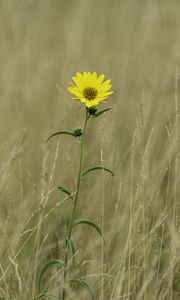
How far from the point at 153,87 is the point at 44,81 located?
58 centimetres

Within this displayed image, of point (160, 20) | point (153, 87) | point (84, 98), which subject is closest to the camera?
point (84, 98)

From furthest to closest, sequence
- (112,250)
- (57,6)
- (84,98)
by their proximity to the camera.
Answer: (57,6) < (112,250) < (84,98)

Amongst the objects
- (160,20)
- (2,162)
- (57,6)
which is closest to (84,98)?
(2,162)

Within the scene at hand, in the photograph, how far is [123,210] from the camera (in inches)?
96.7

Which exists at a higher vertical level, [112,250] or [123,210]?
[123,210]

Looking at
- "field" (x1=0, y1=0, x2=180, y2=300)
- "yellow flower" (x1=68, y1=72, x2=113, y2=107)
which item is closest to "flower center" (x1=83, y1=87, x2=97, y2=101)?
"yellow flower" (x1=68, y1=72, x2=113, y2=107)

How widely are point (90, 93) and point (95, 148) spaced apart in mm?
1308

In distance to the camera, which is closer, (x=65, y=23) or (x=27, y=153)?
(x=27, y=153)

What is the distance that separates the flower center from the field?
254 millimetres

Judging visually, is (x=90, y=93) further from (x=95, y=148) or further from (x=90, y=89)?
(x=95, y=148)

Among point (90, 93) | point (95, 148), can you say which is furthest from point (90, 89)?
point (95, 148)

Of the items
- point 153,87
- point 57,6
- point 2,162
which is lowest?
point 2,162

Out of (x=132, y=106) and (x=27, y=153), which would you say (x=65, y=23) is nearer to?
(x=132, y=106)

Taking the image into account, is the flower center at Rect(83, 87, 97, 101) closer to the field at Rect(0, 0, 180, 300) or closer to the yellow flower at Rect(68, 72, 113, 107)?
the yellow flower at Rect(68, 72, 113, 107)
